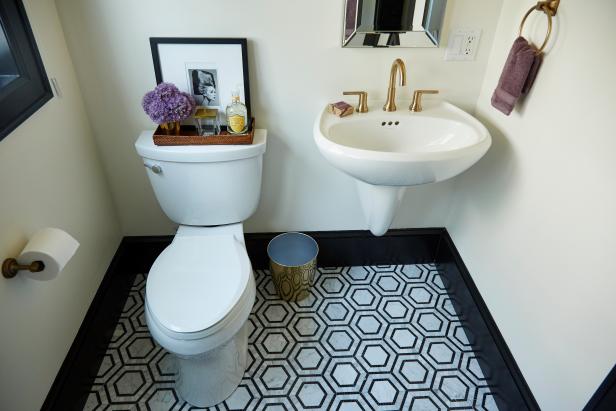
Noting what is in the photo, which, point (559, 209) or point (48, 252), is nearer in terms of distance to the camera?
point (48, 252)

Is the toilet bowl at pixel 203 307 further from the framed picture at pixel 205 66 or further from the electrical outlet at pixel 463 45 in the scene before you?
the electrical outlet at pixel 463 45

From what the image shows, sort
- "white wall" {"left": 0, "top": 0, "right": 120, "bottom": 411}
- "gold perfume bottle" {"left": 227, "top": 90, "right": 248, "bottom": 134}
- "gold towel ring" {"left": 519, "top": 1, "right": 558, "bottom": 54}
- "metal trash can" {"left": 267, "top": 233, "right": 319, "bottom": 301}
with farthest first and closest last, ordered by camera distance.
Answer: "metal trash can" {"left": 267, "top": 233, "right": 319, "bottom": 301} → "gold perfume bottle" {"left": 227, "top": 90, "right": 248, "bottom": 134} → "gold towel ring" {"left": 519, "top": 1, "right": 558, "bottom": 54} → "white wall" {"left": 0, "top": 0, "right": 120, "bottom": 411}

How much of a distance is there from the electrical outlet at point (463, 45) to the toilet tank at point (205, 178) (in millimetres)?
749

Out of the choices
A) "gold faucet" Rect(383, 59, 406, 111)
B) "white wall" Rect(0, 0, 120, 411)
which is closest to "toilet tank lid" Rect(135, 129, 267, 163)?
"white wall" Rect(0, 0, 120, 411)

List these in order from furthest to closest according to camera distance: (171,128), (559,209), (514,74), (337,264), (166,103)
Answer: (337,264)
(171,128)
(166,103)
(514,74)
(559,209)

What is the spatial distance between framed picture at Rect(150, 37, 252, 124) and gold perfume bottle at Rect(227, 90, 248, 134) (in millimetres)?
42

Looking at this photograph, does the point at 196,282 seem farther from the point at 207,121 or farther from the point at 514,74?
the point at 514,74

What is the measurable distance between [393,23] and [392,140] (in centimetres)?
40

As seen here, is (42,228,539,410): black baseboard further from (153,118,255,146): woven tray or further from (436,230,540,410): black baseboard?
(153,118,255,146): woven tray

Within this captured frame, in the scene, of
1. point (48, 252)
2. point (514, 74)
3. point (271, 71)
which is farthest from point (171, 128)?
point (514, 74)

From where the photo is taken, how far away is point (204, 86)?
1.53 metres

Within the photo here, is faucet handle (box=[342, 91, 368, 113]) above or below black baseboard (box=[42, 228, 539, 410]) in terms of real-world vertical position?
above

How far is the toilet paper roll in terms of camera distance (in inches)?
42.2

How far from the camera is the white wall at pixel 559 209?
103 centimetres
